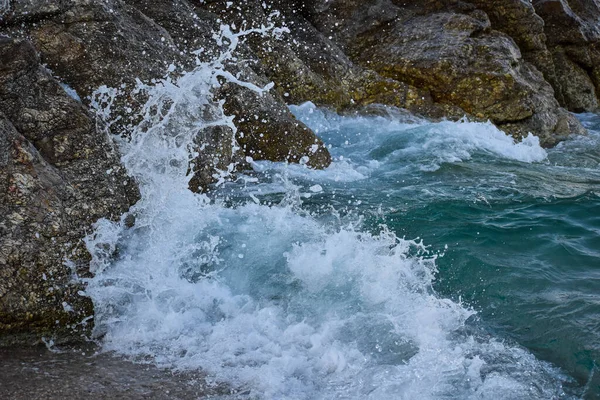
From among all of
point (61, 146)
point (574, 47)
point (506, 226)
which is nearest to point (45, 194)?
point (61, 146)

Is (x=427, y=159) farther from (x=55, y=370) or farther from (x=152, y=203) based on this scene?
(x=55, y=370)

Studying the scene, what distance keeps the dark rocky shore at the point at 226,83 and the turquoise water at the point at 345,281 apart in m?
0.27

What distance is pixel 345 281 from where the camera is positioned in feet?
16.1

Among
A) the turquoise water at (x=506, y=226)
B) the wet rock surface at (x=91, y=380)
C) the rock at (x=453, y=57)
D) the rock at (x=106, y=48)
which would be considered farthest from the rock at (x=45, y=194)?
the rock at (x=453, y=57)

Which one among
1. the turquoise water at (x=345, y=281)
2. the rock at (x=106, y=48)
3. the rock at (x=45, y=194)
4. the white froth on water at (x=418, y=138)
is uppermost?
the rock at (x=106, y=48)

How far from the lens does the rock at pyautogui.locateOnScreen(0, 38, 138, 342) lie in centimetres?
430

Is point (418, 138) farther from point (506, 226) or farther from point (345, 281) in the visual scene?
point (345, 281)

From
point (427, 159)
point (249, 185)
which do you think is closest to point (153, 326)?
point (249, 185)

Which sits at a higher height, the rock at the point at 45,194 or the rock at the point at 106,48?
the rock at the point at 106,48

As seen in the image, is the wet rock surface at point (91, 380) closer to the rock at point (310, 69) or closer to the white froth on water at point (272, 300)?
the white froth on water at point (272, 300)

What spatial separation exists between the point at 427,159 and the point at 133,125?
4.15 meters

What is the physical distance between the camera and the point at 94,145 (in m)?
5.15

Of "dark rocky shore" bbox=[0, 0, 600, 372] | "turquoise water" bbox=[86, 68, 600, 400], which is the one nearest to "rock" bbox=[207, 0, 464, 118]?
"dark rocky shore" bbox=[0, 0, 600, 372]

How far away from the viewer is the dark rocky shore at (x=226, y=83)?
446 cm
